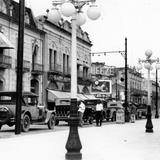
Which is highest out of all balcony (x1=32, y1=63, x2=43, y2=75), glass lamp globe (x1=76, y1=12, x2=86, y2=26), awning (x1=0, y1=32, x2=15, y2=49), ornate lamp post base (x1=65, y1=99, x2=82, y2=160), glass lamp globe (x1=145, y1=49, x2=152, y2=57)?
awning (x1=0, y1=32, x2=15, y2=49)

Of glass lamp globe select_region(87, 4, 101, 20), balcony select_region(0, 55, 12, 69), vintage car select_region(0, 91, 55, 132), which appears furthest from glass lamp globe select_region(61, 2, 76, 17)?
balcony select_region(0, 55, 12, 69)

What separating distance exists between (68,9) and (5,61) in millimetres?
26255

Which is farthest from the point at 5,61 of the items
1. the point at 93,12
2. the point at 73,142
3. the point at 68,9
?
the point at 73,142

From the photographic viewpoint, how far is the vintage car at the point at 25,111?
66.4 feet

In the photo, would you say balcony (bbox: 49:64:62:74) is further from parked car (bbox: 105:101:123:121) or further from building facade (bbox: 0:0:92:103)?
parked car (bbox: 105:101:123:121)

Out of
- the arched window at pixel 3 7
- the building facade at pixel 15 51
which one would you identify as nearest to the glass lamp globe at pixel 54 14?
the building facade at pixel 15 51

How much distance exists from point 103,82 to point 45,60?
12189 millimetres

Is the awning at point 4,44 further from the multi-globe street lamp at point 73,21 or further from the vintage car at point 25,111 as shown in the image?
the multi-globe street lamp at point 73,21

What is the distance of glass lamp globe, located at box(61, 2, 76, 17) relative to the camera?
10.6 m

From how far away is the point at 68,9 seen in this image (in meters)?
10.6

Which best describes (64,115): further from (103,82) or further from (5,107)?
(103,82)

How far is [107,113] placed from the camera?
123ft

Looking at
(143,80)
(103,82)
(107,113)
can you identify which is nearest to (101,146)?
(107,113)

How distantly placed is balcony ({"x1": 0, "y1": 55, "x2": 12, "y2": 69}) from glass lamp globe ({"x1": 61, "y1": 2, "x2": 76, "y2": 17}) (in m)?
25.1
